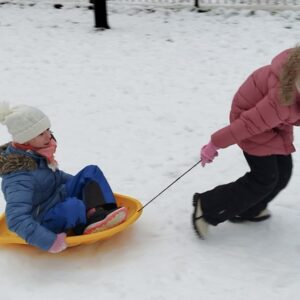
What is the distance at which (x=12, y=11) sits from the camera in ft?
29.6

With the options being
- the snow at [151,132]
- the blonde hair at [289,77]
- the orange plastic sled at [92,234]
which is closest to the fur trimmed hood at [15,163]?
the orange plastic sled at [92,234]

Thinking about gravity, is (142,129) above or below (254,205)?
below

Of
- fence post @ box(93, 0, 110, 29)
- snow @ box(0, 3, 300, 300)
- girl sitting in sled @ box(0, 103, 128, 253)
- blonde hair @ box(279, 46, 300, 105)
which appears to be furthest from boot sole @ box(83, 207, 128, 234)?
fence post @ box(93, 0, 110, 29)

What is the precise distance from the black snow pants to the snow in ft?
0.60

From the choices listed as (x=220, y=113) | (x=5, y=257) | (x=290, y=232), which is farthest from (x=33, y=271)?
(x=220, y=113)

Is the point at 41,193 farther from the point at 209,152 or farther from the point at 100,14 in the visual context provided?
the point at 100,14

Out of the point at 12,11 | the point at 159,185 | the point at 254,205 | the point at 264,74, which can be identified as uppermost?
the point at 264,74

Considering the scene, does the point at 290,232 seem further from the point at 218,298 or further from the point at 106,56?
the point at 106,56

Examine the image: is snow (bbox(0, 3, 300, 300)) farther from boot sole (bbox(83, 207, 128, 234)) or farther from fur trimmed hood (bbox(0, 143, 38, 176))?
fur trimmed hood (bbox(0, 143, 38, 176))

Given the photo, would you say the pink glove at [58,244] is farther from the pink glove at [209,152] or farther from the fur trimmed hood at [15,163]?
the pink glove at [209,152]

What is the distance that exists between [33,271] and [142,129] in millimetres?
1939

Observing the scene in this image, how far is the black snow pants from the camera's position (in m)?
2.53

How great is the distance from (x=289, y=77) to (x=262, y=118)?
0.22m

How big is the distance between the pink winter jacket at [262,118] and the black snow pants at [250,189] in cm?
7
